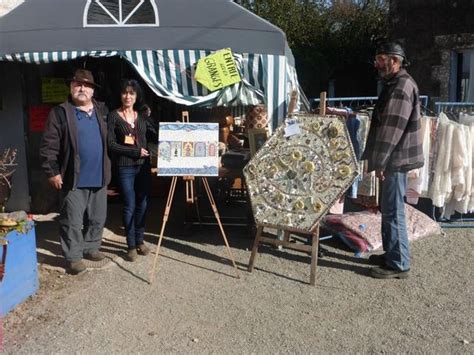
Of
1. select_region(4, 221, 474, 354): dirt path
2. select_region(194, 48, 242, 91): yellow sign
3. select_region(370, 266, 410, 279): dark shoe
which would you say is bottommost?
select_region(4, 221, 474, 354): dirt path

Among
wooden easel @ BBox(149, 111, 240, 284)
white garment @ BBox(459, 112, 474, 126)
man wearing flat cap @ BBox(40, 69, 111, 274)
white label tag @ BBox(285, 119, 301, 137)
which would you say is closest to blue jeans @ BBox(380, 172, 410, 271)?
white label tag @ BBox(285, 119, 301, 137)

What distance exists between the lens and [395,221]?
4.63 meters

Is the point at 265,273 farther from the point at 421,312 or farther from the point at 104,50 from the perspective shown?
the point at 104,50

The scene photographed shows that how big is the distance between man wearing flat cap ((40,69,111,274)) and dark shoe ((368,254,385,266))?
278 cm

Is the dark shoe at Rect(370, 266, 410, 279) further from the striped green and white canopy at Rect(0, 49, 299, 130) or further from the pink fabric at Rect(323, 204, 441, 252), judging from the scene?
the striped green and white canopy at Rect(0, 49, 299, 130)

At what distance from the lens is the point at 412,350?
135 inches

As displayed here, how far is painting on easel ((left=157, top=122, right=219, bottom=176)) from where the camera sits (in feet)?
16.0

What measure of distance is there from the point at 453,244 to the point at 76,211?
4.15 metres

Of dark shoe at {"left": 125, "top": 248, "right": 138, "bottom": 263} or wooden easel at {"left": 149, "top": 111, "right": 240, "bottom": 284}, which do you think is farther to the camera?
dark shoe at {"left": 125, "top": 248, "right": 138, "bottom": 263}

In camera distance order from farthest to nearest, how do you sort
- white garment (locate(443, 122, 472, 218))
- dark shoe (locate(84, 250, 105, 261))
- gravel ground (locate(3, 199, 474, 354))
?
white garment (locate(443, 122, 472, 218)) < dark shoe (locate(84, 250, 105, 261)) < gravel ground (locate(3, 199, 474, 354))

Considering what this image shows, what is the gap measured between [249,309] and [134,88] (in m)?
2.38

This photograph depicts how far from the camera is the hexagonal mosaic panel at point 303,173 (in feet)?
14.9

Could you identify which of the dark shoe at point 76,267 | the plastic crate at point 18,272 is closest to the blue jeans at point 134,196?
the dark shoe at point 76,267

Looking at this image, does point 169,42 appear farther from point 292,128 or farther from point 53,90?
point 53,90
